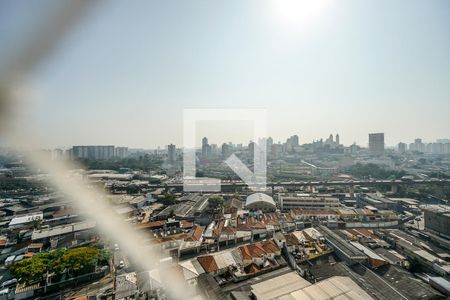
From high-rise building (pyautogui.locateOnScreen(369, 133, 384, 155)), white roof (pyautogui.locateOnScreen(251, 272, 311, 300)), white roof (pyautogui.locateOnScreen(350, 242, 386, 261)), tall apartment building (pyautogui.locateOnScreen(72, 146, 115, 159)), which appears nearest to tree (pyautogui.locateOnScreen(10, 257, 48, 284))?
white roof (pyautogui.locateOnScreen(251, 272, 311, 300))

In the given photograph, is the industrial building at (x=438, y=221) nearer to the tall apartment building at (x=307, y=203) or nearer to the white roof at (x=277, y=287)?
the tall apartment building at (x=307, y=203)

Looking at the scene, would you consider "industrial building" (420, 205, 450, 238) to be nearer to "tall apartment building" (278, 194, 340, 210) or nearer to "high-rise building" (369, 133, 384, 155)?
"tall apartment building" (278, 194, 340, 210)

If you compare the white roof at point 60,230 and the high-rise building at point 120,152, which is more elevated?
the high-rise building at point 120,152

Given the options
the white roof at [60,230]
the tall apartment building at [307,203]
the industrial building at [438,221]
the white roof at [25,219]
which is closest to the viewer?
the industrial building at [438,221]

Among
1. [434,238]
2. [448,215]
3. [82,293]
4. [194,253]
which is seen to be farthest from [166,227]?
[448,215]

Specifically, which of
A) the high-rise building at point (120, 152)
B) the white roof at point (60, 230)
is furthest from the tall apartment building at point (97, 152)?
the white roof at point (60, 230)

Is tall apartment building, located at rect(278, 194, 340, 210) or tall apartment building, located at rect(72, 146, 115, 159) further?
tall apartment building, located at rect(72, 146, 115, 159)

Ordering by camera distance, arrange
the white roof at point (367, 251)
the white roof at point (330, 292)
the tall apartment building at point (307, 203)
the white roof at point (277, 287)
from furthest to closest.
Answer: the tall apartment building at point (307, 203) → the white roof at point (367, 251) → the white roof at point (277, 287) → the white roof at point (330, 292)

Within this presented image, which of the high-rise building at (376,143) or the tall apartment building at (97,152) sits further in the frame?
the high-rise building at (376,143)

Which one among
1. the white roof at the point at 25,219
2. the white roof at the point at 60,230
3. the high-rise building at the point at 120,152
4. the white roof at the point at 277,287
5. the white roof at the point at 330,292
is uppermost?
the high-rise building at the point at 120,152
